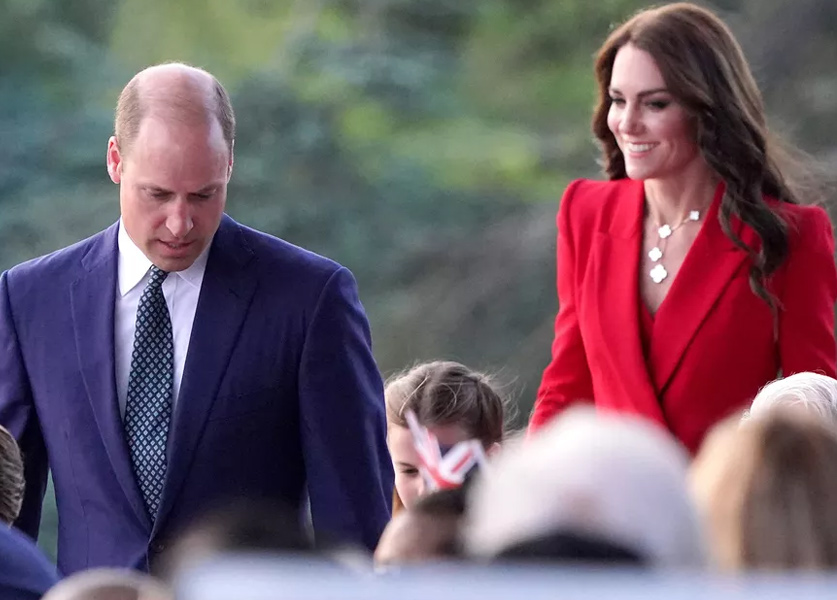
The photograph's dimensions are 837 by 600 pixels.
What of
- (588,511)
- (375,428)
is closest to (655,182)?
(375,428)

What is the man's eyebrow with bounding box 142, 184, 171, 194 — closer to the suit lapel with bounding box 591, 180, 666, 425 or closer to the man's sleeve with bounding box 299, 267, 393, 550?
the man's sleeve with bounding box 299, 267, 393, 550

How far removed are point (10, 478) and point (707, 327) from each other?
4.09 feet

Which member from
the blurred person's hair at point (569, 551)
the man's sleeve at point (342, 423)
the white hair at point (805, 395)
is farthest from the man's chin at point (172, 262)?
the blurred person's hair at point (569, 551)

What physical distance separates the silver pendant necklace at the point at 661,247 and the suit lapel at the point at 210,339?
29.9 inches

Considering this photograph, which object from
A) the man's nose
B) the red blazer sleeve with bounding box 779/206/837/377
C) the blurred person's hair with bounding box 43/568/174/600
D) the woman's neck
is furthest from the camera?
the woman's neck

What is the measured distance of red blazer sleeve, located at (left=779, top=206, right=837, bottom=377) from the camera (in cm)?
297

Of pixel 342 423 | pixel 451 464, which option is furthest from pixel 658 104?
pixel 451 464

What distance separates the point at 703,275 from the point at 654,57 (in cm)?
40

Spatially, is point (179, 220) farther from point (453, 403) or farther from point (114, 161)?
point (453, 403)

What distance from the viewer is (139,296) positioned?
2812mm

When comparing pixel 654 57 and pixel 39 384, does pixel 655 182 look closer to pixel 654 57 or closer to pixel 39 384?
pixel 654 57

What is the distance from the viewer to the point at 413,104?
705 cm

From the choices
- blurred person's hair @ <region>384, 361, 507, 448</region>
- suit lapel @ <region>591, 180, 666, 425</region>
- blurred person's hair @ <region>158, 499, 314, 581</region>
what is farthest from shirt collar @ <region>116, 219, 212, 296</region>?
blurred person's hair @ <region>158, 499, 314, 581</region>

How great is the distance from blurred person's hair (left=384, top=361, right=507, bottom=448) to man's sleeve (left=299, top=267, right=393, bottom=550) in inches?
19.8
